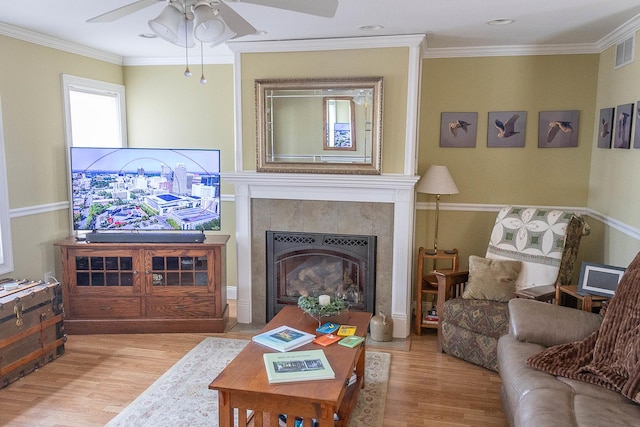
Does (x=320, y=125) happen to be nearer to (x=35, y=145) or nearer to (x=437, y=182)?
(x=437, y=182)

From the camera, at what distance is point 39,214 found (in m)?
3.96

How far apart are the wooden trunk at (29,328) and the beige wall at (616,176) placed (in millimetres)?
4022

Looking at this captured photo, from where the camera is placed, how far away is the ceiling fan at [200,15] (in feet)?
6.67

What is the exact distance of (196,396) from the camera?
3041 mm

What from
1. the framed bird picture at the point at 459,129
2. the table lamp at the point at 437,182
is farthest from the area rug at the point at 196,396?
the framed bird picture at the point at 459,129

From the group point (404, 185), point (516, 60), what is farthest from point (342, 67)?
point (516, 60)

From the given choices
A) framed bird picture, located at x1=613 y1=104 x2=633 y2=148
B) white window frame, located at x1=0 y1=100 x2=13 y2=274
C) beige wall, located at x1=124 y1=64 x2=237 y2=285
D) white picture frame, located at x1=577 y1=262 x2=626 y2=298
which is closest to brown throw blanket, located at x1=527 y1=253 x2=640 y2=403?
white picture frame, located at x1=577 y1=262 x2=626 y2=298

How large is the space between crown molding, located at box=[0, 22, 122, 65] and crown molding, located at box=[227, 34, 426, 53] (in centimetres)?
132

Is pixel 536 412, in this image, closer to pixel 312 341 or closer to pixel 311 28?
pixel 312 341

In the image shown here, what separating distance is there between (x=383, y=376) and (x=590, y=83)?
2.91 meters

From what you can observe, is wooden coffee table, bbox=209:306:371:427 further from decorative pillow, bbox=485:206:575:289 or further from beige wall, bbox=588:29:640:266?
beige wall, bbox=588:29:640:266

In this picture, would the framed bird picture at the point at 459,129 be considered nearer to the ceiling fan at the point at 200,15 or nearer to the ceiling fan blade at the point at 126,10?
the ceiling fan at the point at 200,15

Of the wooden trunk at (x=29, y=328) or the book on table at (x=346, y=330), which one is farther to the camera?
the wooden trunk at (x=29, y=328)

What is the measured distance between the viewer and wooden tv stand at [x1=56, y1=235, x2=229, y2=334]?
4.02m
